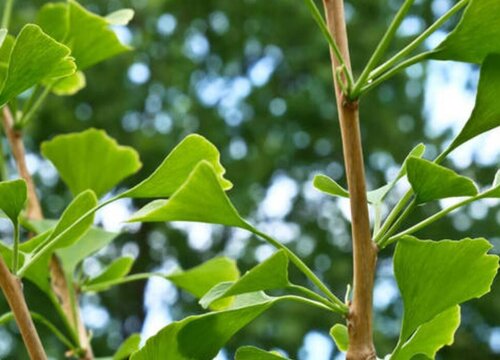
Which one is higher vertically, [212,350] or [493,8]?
[493,8]

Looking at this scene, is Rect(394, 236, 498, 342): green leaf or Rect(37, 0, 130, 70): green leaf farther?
Rect(37, 0, 130, 70): green leaf

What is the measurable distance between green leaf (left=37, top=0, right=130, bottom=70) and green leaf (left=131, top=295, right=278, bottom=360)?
32 centimetres

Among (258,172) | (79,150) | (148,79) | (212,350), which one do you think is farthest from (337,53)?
(148,79)

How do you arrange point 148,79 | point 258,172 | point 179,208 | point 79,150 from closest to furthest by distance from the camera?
point 179,208, point 79,150, point 258,172, point 148,79

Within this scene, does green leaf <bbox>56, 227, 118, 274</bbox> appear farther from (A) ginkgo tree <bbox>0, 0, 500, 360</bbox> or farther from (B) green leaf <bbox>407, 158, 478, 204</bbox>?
(B) green leaf <bbox>407, 158, 478, 204</bbox>

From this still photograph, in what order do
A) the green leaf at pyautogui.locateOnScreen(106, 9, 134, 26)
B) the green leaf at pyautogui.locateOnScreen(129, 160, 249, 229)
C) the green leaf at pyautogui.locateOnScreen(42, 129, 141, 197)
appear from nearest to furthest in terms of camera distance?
the green leaf at pyautogui.locateOnScreen(129, 160, 249, 229) < the green leaf at pyautogui.locateOnScreen(106, 9, 134, 26) < the green leaf at pyautogui.locateOnScreen(42, 129, 141, 197)

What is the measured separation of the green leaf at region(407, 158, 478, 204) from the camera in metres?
0.41

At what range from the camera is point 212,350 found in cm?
45

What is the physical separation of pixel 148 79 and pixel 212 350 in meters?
5.87

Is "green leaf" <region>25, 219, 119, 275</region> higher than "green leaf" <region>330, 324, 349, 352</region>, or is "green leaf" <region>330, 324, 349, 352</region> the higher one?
"green leaf" <region>330, 324, 349, 352</region>

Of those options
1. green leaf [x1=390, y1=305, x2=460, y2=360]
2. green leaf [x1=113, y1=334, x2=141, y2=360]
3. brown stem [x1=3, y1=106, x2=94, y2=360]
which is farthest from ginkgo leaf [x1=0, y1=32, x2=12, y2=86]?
green leaf [x1=390, y1=305, x2=460, y2=360]

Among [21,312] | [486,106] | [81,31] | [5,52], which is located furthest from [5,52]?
[486,106]

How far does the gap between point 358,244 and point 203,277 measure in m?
0.29

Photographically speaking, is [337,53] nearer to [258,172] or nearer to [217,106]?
[258,172]
